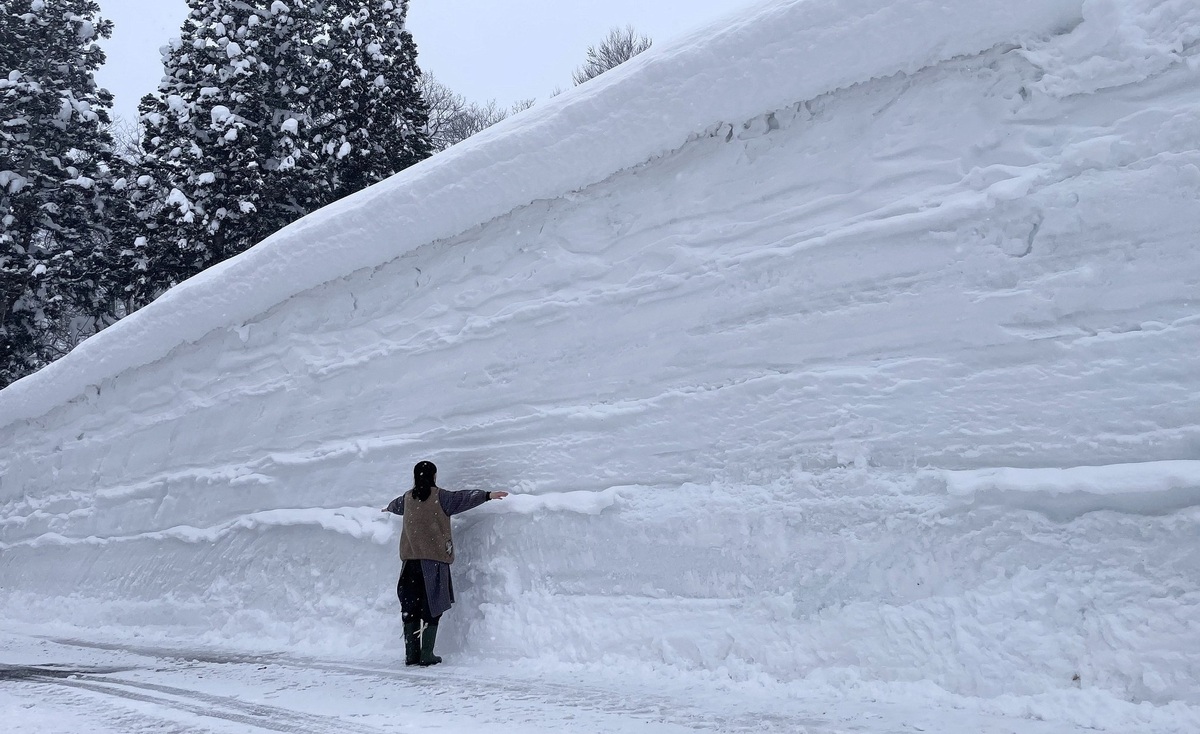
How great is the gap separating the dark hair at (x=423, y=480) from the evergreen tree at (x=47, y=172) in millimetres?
14814

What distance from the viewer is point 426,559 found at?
5461 millimetres

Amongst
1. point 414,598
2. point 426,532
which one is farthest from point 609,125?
point 414,598

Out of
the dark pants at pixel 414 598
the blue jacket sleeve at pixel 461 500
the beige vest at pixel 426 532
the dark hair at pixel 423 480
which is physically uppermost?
the dark hair at pixel 423 480

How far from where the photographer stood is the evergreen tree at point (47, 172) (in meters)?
17.3

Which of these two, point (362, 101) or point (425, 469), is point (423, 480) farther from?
point (362, 101)

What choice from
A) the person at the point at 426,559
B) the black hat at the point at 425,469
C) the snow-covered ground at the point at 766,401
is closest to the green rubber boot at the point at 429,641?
the person at the point at 426,559

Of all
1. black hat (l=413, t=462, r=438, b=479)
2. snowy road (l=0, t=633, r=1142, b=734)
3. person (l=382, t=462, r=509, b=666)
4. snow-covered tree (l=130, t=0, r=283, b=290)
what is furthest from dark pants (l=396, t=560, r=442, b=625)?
snow-covered tree (l=130, t=0, r=283, b=290)

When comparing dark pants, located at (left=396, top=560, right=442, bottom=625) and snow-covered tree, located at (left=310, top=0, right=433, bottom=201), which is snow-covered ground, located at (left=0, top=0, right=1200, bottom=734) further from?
snow-covered tree, located at (left=310, top=0, right=433, bottom=201)

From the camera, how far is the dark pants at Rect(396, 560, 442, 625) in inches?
214

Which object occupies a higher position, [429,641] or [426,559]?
[426,559]

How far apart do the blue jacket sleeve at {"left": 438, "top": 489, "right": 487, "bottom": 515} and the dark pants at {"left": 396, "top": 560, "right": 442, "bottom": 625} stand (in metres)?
0.38

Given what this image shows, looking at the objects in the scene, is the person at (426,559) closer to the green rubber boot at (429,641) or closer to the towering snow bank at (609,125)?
the green rubber boot at (429,641)

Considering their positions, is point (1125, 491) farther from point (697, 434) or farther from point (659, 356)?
point (659, 356)

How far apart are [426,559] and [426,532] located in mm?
159
